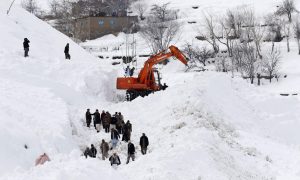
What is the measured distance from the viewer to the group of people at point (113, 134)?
20898mm

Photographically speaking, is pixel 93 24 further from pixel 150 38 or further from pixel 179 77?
pixel 179 77

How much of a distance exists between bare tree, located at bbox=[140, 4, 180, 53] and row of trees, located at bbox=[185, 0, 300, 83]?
369 cm

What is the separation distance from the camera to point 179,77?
49562 millimetres

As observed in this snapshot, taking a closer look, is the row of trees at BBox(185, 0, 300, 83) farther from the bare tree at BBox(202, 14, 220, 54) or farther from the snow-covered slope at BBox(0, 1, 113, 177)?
the snow-covered slope at BBox(0, 1, 113, 177)

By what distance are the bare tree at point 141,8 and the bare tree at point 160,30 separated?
3.56 meters

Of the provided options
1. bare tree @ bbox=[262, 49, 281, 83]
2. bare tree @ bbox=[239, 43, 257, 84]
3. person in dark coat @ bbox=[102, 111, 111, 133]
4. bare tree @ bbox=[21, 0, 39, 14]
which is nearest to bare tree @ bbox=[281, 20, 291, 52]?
bare tree @ bbox=[262, 49, 281, 83]

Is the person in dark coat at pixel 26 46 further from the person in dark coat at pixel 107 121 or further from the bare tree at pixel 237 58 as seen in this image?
the bare tree at pixel 237 58

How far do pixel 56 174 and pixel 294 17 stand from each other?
235 feet

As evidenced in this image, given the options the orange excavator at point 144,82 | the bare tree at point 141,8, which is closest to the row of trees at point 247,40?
the bare tree at point 141,8

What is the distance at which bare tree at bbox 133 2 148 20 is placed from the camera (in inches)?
3789

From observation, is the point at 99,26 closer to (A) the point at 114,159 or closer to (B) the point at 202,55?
(B) the point at 202,55

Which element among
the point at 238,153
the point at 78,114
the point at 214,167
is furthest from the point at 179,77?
the point at 214,167

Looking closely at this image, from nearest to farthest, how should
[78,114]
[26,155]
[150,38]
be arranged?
[26,155], [78,114], [150,38]

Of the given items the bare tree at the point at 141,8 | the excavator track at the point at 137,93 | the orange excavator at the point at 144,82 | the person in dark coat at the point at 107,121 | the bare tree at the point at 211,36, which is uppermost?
the bare tree at the point at 141,8
